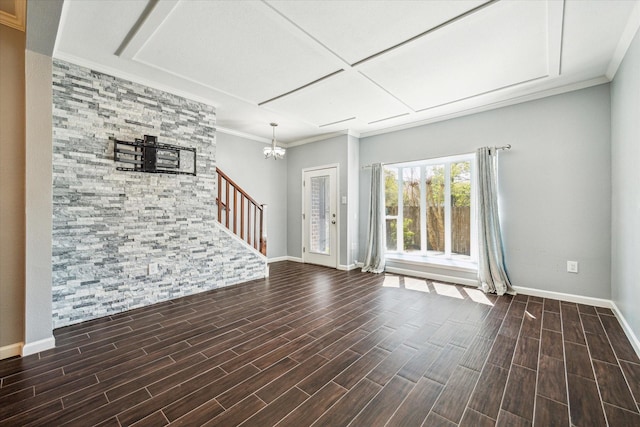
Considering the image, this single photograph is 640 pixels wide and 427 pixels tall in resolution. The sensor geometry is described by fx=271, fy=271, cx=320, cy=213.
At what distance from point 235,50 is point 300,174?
3785 millimetres

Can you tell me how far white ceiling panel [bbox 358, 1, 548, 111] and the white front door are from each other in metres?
2.55

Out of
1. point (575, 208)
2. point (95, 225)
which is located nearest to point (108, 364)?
point (95, 225)

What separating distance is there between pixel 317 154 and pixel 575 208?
4.42 metres

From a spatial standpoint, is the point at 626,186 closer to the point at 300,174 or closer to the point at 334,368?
the point at 334,368

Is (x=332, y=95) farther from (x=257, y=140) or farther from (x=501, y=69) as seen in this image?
(x=257, y=140)

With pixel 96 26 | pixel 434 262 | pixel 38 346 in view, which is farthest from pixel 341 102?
pixel 38 346

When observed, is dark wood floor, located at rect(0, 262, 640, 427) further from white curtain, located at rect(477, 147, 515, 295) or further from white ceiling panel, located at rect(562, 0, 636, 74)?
white ceiling panel, located at rect(562, 0, 636, 74)

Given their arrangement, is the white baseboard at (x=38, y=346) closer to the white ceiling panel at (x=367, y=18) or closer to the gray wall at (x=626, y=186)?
the white ceiling panel at (x=367, y=18)

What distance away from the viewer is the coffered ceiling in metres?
2.17

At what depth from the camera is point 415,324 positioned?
114 inches

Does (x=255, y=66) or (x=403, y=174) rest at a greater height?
(x=255, y=66)

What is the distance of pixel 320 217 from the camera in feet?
19.9

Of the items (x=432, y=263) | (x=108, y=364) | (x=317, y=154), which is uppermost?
(x=317, y=154)

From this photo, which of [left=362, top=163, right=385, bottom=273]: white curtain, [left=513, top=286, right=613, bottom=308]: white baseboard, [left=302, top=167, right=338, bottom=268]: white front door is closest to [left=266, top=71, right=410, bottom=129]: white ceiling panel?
[left=362, top=163, right=385, bottom=273]: white curtain
